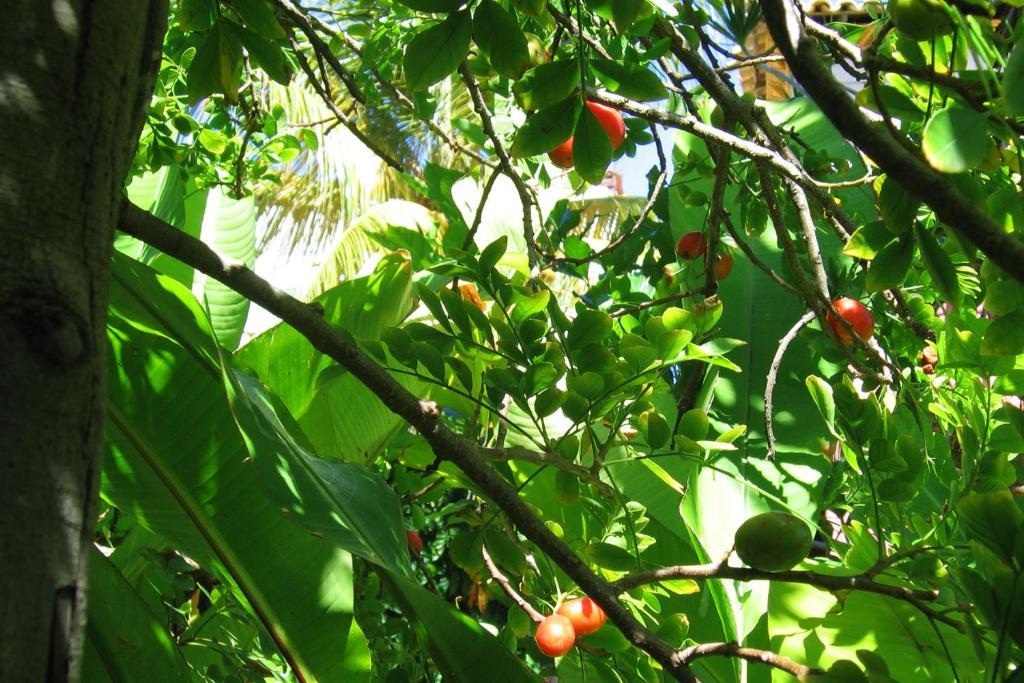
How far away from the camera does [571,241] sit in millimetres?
1295

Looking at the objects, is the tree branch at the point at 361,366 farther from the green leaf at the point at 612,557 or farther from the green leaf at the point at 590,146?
the green leaf at the point at 590,146

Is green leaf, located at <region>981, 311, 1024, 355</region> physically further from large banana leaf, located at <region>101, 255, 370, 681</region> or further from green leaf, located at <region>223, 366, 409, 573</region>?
large banana leaf, located at <region>101, 255, 370, 681</region>

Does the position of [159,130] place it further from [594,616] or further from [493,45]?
[594,616]

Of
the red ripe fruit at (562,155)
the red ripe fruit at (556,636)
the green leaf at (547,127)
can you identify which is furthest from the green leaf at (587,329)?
the red ripe fruit at (562,155)

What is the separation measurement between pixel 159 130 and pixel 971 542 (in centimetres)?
116

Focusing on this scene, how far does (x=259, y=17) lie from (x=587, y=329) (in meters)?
0.42

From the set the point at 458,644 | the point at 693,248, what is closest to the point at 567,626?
the point at 458,644

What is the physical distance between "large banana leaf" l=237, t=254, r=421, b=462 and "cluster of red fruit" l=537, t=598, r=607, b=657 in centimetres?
43

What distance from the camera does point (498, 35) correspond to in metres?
0.66

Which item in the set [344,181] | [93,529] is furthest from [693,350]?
[344,181]

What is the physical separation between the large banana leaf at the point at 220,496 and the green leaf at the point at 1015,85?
2.09ft

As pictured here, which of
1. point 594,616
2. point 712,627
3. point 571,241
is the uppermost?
point 571,241

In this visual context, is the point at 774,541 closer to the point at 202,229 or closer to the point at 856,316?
the point at 856,316

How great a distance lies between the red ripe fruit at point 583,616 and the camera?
30.0 inches
